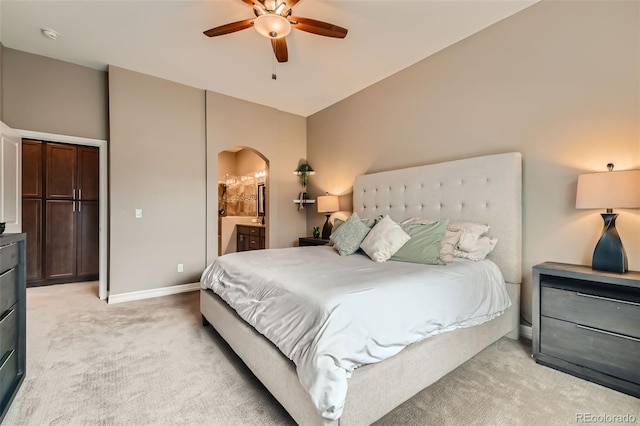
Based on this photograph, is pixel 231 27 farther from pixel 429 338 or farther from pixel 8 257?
pixel 429 338

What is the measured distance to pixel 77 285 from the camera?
4359mm

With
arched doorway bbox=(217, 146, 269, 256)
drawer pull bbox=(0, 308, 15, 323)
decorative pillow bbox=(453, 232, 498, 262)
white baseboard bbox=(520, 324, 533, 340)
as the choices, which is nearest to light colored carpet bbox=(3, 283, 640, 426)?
white baseboard bbox=(520, 324, 533, 340)

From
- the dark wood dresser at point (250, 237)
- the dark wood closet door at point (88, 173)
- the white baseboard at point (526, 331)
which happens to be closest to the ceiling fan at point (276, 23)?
the white baseboard at point (526, 331)

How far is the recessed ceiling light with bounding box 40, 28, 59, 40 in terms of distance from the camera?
2830 millimetres

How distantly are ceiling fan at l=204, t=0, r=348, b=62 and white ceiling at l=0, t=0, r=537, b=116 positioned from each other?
0.27 meters

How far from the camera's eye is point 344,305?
133 centimetres

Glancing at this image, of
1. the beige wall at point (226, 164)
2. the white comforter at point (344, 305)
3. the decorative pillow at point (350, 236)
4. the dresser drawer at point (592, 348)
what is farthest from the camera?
the beige wall at point (226, 164)

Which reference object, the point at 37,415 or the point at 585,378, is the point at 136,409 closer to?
the point at 37,415

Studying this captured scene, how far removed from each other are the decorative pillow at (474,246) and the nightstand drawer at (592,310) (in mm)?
485

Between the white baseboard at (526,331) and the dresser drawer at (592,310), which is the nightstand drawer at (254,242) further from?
the dresser drawer at (592,310)

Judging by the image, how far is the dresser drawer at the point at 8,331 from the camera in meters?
1.56

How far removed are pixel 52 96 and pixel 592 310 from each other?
5.63 metres

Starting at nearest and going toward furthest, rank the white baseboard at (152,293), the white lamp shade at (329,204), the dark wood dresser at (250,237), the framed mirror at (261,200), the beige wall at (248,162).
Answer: the white baseboard at (152,293), the white lamp shade at (329,204), the dark wood dresser at (250,237), the framed mirror at (261,200), the beige wall at (248,162)

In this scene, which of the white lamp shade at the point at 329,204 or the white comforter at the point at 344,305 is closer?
the white comforter at the point at 344,305
